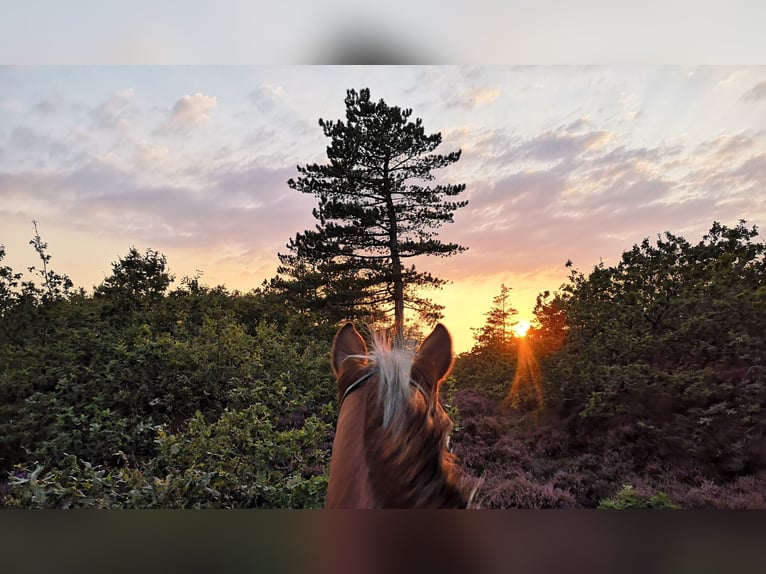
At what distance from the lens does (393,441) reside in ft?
2.61

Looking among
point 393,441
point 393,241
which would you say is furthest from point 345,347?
point 393,241

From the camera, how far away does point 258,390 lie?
2631 millimetres

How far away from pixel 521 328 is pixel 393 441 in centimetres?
207

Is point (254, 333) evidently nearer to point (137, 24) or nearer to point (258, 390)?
point (258, 390)

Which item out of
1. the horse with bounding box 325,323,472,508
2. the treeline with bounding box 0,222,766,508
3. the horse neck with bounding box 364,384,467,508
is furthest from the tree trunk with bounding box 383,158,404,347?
the horse neck with bounding box 364,384,467,508

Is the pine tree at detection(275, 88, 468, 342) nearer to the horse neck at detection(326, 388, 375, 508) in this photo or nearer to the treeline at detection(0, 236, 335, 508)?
the treeline at detection(0, 236, 335, 508)

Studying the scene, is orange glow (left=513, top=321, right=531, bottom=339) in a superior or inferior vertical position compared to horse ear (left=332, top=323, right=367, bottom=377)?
superior

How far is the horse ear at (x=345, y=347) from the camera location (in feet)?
3.51

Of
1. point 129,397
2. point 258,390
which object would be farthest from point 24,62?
point 258,390

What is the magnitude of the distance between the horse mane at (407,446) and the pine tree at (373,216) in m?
1.62

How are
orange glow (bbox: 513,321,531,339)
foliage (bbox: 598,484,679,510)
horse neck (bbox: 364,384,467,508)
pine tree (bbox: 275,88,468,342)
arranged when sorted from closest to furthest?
horse neck (bbox: 364,384,467,508) → foliage (bbox: 598,484,679,510) → pine tree (bbox: 275,88,468,342) → orange glow (bbox: 513,321,531,339)

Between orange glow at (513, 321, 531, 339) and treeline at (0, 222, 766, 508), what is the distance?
5cm

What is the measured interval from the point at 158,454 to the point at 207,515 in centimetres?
52

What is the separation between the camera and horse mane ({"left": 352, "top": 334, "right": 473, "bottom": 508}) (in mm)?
746
